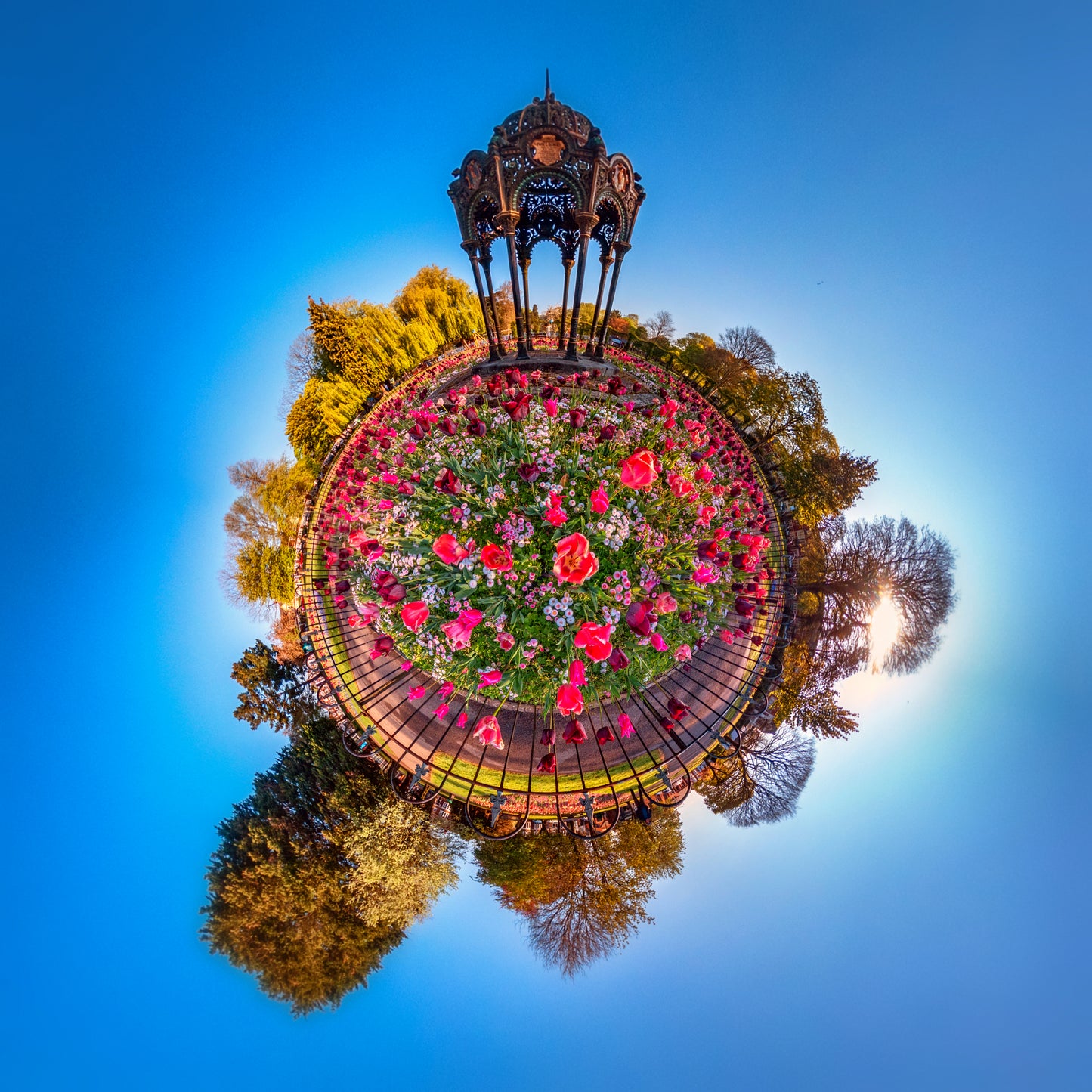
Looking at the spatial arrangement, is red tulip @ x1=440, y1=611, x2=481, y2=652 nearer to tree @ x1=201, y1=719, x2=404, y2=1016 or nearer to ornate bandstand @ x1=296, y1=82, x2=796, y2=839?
ornate bandstand @ x1=296, y1=82, x2=796, y2=839

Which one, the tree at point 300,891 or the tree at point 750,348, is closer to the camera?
the tree at point 300,891

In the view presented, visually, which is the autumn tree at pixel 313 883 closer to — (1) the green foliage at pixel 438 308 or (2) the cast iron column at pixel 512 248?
(2) the cast iron column at pixel 512 248

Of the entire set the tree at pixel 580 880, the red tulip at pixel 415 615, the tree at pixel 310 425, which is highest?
the tree at pixel 310 425

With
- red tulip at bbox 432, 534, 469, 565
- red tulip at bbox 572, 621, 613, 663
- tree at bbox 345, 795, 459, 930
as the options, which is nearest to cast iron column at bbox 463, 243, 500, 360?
red tulip at bbox 432, 534, 469, 565

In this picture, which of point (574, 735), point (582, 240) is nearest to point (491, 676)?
point (574, 735)

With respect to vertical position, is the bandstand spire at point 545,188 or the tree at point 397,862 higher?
the bandstand spire at point 545,188

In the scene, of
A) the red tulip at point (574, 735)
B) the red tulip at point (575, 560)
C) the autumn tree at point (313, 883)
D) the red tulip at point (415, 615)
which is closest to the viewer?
the red tulip at point (575, 560)

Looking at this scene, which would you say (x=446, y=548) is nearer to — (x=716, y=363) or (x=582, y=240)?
(x=582, y=240)

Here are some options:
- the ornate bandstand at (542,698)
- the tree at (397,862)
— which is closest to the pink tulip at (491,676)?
the ornate bandstand at (542,698)
